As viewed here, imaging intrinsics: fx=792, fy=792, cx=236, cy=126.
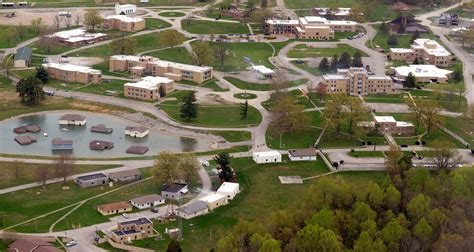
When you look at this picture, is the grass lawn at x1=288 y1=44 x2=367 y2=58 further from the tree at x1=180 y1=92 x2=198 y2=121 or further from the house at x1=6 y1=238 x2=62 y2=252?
the house at x1=6 y1=238 x2=62 y2=252

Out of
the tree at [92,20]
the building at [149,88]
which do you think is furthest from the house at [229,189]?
the tree at [92,20]

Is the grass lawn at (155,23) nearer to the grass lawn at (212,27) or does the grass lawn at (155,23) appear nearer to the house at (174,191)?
the grass lawn at (212,27)

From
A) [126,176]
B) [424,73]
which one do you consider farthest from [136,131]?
[424,73]

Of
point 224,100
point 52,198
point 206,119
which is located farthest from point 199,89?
point 52,198

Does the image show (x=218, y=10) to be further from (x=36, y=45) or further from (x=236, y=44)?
(x=36, y=45)

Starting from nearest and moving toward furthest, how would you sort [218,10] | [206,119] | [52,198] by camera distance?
[52,198] → [206,119] → [218,10]
